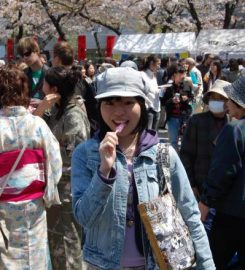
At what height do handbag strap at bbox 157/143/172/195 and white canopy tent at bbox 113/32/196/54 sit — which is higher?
handbag strap at bbox 157/143/172/195

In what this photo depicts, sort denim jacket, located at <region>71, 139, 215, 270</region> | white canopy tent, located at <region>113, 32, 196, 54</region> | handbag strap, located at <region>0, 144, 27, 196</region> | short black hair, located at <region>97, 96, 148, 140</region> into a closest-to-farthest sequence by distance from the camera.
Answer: denim jacket, located at <region>71, 139, 215, 270</region> < short black hair, located at <region>97, 96, 148, 140</region> < handbag strap, located at <region>0, 144, 27, 196</region> < white canopy tent, located at <region>113, 32, 196, 54</region>

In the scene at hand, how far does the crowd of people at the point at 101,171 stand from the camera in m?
2.19

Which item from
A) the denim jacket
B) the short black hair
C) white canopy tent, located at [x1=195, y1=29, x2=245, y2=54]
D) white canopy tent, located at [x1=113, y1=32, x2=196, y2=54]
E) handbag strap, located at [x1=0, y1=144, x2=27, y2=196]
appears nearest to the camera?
the denim jacket

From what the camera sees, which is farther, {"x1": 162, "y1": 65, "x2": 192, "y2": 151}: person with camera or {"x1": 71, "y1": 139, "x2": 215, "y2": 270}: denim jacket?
{"x1": 162, "y1": 65, "x2": 192, "y2": 151}: person with camera

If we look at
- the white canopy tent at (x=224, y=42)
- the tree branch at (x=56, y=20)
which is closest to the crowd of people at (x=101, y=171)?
the white canopy tent at (x=224, y=42)

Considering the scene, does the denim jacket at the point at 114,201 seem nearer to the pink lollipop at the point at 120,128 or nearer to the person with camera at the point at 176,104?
the pink lollipop at the point at 120,128

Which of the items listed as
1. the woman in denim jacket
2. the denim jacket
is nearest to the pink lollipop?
the woman in denim jacket

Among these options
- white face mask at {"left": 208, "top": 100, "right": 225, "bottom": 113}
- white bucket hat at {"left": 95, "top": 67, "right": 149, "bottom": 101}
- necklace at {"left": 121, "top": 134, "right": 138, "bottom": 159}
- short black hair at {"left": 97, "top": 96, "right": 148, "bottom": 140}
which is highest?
white bucket hat at {"left": 95, "top": 67, "right": 149, "bottom": 101}

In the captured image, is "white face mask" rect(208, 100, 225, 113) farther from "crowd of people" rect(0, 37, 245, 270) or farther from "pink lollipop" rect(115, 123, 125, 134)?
"pink lollipop" rect(115, 123, 125, 134)

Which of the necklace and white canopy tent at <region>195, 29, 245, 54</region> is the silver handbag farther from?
white canopy tent at <region>195, 29, 245, 54</region>

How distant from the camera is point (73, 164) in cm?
229

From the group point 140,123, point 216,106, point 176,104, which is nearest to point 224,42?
point 176,104

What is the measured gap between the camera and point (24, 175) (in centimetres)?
338

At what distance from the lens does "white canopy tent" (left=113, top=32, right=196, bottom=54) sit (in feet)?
65.2
